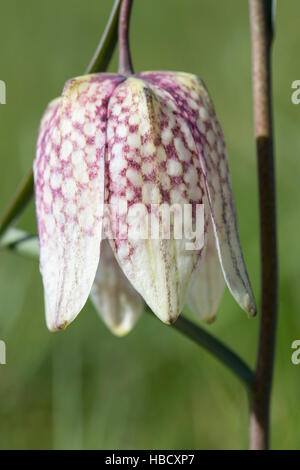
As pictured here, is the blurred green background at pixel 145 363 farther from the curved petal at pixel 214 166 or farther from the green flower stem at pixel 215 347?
the curved petal at pixel 214 166

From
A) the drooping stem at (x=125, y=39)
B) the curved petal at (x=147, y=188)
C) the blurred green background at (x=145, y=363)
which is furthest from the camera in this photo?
the blurred green background at (x=145, y=363)

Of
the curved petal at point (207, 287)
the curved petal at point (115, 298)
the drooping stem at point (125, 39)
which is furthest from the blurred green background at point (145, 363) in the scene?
the drooping stem at point (125, 39)

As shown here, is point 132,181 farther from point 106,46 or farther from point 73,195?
point 106,46

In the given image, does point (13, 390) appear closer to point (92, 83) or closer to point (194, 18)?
point (92, 83)

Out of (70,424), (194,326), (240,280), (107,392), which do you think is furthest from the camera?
(107,392)

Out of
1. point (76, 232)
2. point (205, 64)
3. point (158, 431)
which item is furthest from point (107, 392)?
point (205, 64)
